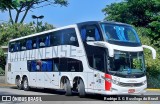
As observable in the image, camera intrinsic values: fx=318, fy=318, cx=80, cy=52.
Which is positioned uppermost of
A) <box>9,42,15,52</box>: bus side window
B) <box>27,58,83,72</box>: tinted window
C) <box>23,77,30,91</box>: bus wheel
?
<box>9,42,15,52</box>: bus side window

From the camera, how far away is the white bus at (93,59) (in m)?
15.6

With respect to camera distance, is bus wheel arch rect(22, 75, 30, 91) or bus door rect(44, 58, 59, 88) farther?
bus wheel arch rect(22, 75, 30, 91)

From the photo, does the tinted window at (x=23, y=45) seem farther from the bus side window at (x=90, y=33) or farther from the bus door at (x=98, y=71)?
the bus door at (x=98, y=71)

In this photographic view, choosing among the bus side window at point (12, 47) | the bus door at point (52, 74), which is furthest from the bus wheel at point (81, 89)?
the bus side window at point (12, 47)

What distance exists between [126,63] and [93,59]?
173cm

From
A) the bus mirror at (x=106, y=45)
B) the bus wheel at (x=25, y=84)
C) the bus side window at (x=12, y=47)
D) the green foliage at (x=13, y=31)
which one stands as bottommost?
the bus wheel at (x=25, y=84)

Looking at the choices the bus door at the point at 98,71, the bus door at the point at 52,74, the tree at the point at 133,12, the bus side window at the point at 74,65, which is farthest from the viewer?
the tree at the point at 133,12

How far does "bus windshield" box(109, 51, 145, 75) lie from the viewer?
15.6 meters

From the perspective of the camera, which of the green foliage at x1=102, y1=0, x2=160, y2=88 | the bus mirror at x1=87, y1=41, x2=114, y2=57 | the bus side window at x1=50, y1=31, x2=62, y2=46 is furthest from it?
the green foliage at x1=102, y1=0, x2=160, y2=88

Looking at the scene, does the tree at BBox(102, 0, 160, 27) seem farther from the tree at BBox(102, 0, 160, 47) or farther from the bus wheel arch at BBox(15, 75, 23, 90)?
the bus wheel arch at BBox(15, 75, 23, 90)

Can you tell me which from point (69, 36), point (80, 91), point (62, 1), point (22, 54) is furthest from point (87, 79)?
point (62, 1)

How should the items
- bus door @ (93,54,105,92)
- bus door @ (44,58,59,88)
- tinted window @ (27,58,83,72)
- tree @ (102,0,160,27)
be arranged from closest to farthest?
bus door @ (93,54,105,92)
tinted window @ (27,58,83,72)
bus door @ (44,58,59,88)
tree @ (102,0,160,27)

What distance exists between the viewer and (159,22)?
33531 millimetres

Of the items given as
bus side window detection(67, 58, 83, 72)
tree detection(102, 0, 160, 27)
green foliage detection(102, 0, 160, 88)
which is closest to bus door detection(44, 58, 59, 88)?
bus side window detection(67, 58, 83, 72)
